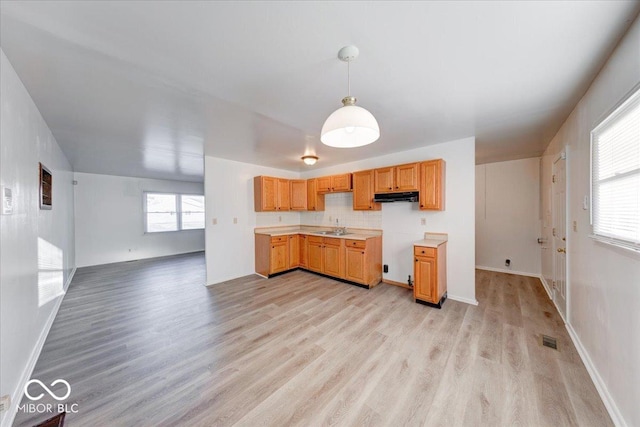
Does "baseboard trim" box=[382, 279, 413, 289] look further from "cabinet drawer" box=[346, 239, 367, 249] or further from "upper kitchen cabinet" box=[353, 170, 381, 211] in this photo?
"upper kitchen cabinet" box=[353, 170, 381, 211]

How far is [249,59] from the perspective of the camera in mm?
1646

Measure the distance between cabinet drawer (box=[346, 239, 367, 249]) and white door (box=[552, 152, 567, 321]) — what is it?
2551 millimetres

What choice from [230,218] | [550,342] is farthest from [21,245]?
[550,342]

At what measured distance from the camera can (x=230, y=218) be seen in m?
4.77

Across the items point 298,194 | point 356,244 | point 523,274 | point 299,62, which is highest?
point 299,62

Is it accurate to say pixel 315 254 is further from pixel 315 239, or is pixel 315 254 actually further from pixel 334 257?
pixel 334 257

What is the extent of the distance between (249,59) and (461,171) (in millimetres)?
3285

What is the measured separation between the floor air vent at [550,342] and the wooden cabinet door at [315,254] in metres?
3.32

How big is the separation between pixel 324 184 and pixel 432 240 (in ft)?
8.21

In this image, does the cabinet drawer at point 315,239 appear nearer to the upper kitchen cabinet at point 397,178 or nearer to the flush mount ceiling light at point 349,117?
the upper kitchen cabinet at point 397,178

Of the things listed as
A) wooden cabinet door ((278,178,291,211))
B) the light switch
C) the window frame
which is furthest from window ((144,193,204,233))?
the light switch

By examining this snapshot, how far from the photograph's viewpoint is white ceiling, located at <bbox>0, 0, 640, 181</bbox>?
1.27 meters

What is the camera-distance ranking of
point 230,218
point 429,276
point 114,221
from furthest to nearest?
point 114,221 → point 230,218 → point 429,276

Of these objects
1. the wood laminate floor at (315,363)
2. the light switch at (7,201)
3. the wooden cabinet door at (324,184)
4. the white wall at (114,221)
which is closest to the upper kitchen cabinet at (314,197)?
the wooden cabinet door at (324,184)
